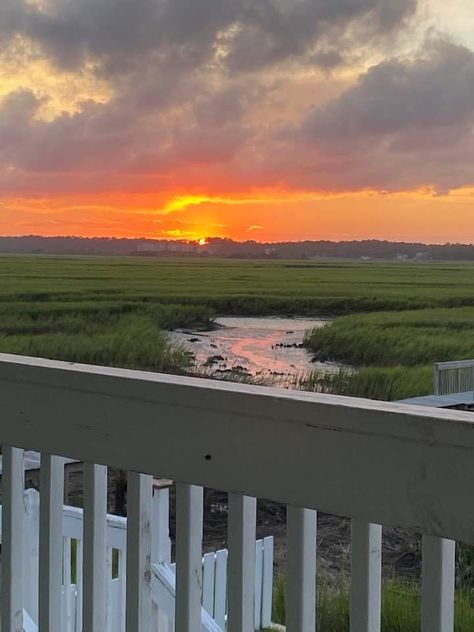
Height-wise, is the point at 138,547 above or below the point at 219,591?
above

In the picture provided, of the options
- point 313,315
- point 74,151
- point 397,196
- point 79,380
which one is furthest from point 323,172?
point 79,380

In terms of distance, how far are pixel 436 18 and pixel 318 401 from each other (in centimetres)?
177

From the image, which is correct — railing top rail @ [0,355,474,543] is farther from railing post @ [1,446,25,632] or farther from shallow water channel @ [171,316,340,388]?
shallow water channel @ [171,316,340,388]

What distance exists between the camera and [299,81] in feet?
8.30

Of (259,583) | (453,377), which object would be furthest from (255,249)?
(259,583)

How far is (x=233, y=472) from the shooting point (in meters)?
0.41

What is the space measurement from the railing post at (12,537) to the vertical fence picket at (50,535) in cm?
3

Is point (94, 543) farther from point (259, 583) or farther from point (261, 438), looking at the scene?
point (259, 583)

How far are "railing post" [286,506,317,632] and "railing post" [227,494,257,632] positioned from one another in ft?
0.08

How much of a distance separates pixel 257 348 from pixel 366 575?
1.91 meters

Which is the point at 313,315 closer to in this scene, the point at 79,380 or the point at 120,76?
the point at 120,76

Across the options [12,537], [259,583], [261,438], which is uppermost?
[261,438]

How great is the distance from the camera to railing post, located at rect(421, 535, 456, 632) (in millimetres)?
345

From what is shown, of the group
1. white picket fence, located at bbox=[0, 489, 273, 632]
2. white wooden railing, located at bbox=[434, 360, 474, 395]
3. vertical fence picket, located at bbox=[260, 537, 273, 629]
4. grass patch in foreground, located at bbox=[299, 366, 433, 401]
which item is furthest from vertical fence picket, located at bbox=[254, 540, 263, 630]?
white wooden railing, located at bbox=[434, 360, 474, 395]
